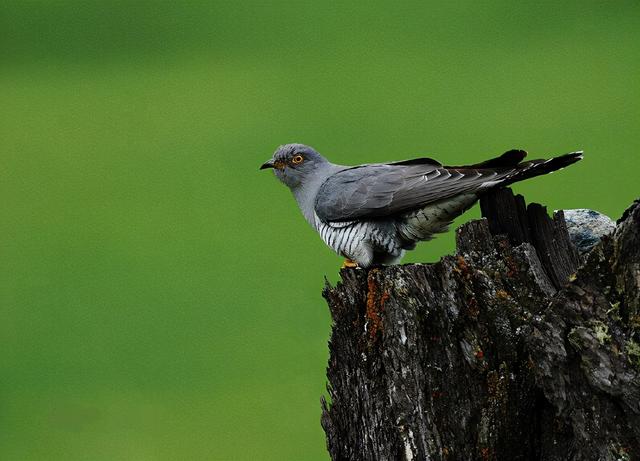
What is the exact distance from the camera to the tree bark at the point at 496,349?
1992mm

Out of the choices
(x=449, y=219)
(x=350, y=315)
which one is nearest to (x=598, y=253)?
(x=350, y=315)

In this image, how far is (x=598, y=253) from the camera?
199 cm

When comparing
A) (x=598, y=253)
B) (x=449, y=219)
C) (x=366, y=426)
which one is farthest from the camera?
(x=449, y=219)

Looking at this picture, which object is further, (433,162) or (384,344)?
(433,162)

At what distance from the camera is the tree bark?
1.99 meters

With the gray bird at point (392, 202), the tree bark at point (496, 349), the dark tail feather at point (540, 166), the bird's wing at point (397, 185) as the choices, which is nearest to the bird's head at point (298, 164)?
the gray bird at point (392, 202)

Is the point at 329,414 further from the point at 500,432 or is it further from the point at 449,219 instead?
the point at 449,219

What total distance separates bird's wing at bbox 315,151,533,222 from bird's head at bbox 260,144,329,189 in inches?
9.6

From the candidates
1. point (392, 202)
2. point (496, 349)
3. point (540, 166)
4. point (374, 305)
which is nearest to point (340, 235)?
point (392, 202)

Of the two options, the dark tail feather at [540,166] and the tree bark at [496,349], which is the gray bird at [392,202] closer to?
the dark tail feather at [540,166]

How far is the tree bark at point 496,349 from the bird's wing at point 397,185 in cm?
47

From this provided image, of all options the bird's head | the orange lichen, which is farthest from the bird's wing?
the orange lichen

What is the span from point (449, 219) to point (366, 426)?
3.94ft

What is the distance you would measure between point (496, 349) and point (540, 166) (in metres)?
0.78
